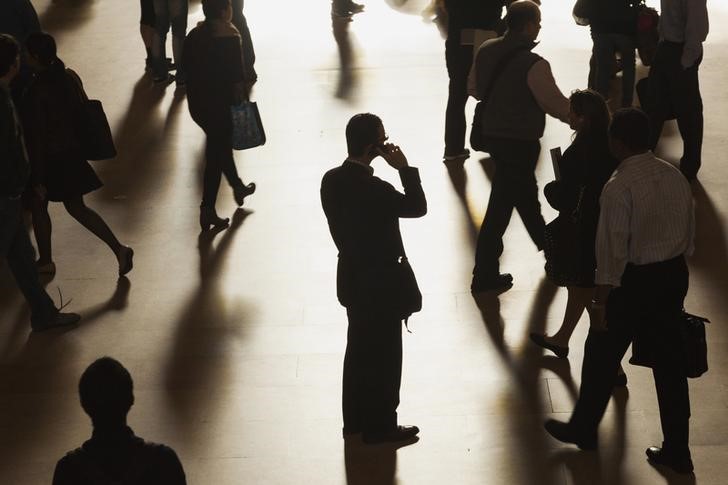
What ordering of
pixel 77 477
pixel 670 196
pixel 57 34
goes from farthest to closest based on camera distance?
pixel 57 34, pixel 670 196, pixel 77 477

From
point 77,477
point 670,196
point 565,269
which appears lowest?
point 565,269

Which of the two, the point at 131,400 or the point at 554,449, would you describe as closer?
the point at 131,400

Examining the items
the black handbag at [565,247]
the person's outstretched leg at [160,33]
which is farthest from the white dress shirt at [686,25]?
the person's outstretched leg at [160,33]

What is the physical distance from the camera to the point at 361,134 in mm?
4969

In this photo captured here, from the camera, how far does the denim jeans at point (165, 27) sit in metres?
10.9

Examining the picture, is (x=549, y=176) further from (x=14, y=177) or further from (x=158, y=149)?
(x=14, y=177)

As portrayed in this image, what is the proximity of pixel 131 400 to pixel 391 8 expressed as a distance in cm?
1005

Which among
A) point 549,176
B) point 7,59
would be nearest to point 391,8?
point 549,176

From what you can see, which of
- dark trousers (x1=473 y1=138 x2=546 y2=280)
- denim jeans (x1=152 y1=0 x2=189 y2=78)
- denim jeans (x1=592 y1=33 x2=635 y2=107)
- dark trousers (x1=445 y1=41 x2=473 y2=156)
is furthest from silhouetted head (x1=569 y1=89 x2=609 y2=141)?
denim jeans (x1=152 y1=0 x2=189 y2=78)

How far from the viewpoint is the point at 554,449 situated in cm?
532

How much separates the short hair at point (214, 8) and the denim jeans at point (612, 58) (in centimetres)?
321

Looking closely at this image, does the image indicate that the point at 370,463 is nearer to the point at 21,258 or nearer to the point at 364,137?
the point at 364,137

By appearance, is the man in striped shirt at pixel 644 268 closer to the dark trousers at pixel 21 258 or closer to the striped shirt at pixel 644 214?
the striped shirt at pixel 644 214

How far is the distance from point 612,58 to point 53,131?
4.57 metres
